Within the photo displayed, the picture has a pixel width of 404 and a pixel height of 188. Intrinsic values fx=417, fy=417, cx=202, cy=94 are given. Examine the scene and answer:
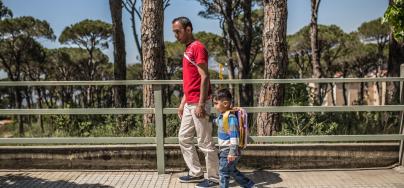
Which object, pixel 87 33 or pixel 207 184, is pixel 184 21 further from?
pixel 87 33

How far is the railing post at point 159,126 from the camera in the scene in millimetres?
5336

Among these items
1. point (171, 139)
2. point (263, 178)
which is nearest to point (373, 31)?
point (263, 178)

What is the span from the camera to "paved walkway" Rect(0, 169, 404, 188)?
5090 mm

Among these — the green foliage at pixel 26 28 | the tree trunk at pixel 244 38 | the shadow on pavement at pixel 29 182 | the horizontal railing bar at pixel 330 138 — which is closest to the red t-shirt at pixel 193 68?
the horizontal railing bar at pixel 330 138

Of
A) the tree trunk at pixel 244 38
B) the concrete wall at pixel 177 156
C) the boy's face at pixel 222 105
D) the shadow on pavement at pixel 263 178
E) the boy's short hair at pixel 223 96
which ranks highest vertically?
the tree trunk at pixel 244 38

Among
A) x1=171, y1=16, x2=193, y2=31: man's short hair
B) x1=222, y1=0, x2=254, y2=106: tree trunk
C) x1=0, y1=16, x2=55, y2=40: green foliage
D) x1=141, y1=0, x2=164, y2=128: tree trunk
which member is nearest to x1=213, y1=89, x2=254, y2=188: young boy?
x1=171, y1=16, x2=193, y2=31: man's short hair

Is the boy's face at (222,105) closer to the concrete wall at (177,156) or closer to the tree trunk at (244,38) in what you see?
the concrete wall at (177,156)

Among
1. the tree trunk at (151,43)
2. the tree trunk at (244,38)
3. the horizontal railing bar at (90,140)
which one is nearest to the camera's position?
the horizontal railing bar at (90,140)

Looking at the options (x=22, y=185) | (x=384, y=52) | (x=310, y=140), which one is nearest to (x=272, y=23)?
(x=310, y=140)

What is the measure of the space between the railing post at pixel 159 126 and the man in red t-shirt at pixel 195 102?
0.38 m

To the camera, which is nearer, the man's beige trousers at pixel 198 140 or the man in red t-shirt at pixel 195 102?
the man in red t-shirt at pixel 195 102

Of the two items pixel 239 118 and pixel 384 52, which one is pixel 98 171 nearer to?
pixel 239 118

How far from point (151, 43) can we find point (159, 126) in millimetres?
2212

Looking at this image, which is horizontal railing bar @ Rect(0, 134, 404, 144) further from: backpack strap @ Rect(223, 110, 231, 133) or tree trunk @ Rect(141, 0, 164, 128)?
tree trunk @ Rect(141, 0, 164, 128)
